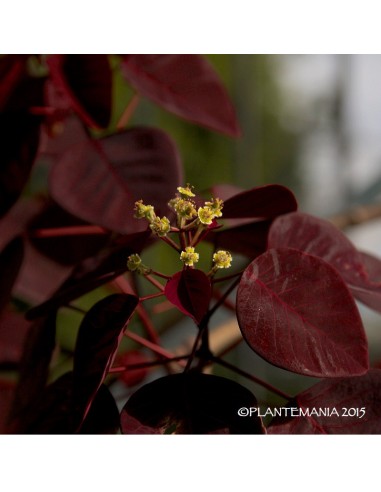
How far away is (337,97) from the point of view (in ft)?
7.32

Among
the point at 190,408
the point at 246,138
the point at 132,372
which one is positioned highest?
the point at 190,408

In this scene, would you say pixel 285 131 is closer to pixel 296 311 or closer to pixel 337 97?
pixel 337 97

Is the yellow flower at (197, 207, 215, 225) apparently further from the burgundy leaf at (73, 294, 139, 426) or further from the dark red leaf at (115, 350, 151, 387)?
the dark red leaf at (115, 350, 151, 387)

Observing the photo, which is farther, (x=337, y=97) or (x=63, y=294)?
(x=337, y=97)

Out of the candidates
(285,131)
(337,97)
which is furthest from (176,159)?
(285,131)

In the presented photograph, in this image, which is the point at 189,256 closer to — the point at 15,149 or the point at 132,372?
the point at 15,149

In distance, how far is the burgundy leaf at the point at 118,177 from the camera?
324 mm

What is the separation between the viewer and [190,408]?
27 centimetres

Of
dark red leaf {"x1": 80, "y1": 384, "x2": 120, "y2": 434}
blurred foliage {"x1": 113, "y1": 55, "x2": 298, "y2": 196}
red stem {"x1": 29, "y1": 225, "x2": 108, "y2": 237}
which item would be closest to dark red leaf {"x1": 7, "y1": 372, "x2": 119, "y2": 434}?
dark red leaf {"x1": 80, "y1": 384, "x2": 120, "y2": 434}

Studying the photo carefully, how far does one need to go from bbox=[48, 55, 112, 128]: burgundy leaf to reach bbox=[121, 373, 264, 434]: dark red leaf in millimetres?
175

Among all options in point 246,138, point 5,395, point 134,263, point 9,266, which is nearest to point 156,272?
point 134,263

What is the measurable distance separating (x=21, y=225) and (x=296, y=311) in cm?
23

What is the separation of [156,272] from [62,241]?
17 cm

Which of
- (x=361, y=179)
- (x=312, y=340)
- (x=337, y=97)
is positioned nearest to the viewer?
(x=312, y=340)
